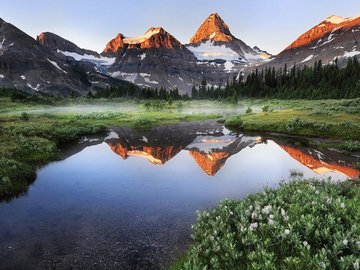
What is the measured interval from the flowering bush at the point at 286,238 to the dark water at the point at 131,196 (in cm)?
217

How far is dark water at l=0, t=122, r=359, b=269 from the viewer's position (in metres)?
10.1

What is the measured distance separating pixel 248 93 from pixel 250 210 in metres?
156

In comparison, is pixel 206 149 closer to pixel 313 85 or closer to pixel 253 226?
pixel 253 226

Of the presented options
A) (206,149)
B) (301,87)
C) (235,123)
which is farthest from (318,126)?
(301,87)

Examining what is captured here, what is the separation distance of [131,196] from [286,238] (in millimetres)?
9870

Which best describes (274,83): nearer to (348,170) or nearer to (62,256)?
(348,170)

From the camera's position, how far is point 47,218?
42.5 ft

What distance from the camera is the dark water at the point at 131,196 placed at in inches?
399

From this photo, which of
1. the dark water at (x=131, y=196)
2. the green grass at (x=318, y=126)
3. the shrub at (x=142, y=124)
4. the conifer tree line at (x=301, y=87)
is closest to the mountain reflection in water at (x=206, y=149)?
the dark water at (x=131, y=196)

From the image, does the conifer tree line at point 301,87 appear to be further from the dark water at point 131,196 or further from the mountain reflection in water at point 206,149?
the dark water at point 131,196

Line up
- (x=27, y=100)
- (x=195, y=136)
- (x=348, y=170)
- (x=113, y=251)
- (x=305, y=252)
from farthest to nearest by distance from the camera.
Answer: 1. (x=27, y=100)
2. (x=195, y=136)
3. (x=348, y=170)
4. (x=113, y=251)
5. (x=305, y=252)

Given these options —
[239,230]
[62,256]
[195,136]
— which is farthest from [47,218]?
[195,136]

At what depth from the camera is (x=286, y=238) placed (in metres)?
7.37

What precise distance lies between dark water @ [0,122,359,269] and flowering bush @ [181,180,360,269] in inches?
85.3
